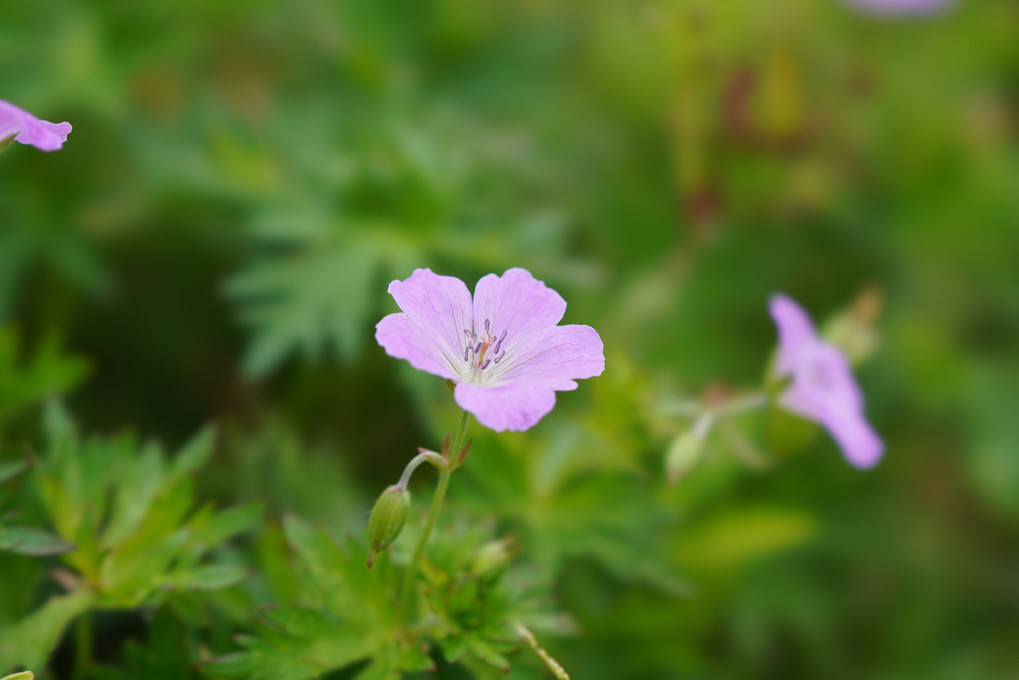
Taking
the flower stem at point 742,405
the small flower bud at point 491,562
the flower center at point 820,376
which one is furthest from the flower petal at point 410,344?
the flower center at point 820,376

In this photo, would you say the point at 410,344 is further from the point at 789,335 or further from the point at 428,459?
the point at 789,335

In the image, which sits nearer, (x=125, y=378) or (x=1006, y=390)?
(x=125, y=378)

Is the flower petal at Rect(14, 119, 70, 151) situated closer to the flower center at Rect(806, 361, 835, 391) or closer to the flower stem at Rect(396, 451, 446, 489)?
the flower stem at Rect(396, 451, 446, 489)

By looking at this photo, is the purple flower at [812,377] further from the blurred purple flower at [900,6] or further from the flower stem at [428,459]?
the blurred purple flower at [900,6]

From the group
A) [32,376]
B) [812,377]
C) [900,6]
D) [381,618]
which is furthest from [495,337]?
[900,6]

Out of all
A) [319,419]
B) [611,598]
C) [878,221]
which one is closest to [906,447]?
[878,221]

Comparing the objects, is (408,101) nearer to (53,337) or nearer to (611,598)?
(53,337)
